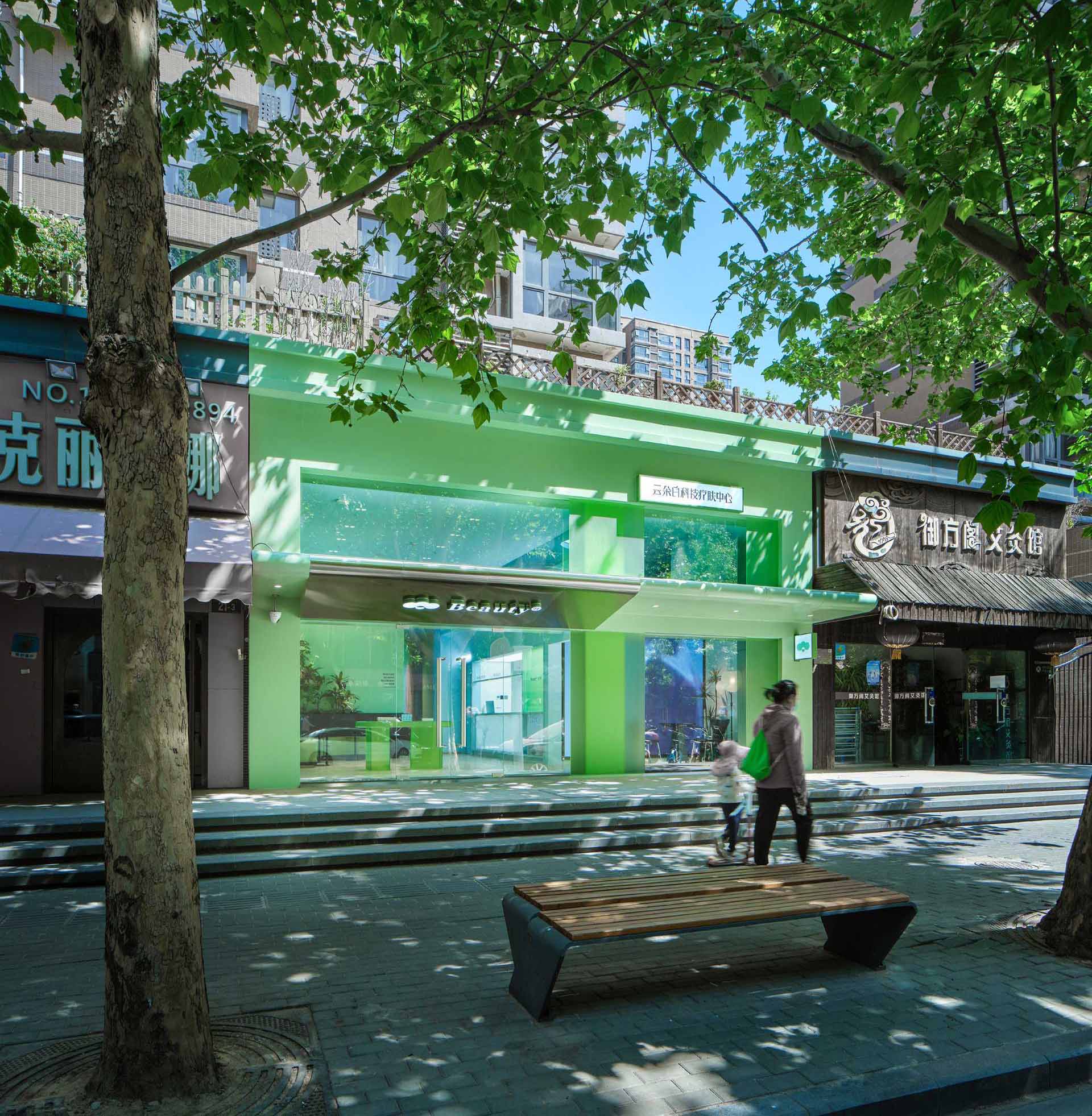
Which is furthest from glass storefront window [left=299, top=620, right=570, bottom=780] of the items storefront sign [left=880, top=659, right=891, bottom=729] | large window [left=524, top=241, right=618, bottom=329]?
large window [left=524, top=241, right=618, bottom=329]

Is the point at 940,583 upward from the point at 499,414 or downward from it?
downward

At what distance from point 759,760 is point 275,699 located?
7.73 m

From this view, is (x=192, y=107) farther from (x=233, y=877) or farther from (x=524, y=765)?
(x=524, y=765)

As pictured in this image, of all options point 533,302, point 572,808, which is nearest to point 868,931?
point 572,808

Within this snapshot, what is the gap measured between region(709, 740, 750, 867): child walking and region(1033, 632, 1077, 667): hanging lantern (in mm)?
13055

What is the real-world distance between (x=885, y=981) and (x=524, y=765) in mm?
10123

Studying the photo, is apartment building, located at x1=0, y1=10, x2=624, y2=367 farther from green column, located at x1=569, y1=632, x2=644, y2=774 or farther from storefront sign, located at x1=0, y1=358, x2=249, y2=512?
green column, located at x1=569, y1=632, x2=644, y2=774

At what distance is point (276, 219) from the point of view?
2055cm

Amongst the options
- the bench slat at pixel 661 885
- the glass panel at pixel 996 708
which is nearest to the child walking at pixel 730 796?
the bench slat at pixel 661 885

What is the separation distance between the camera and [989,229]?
641 centimetres

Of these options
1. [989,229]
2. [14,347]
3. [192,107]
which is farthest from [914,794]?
[14,347]

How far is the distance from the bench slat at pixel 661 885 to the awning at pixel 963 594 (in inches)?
432

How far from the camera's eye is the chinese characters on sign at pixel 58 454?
11.3m

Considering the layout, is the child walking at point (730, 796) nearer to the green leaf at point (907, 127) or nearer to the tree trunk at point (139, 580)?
the green leaf at point (907, 127)
